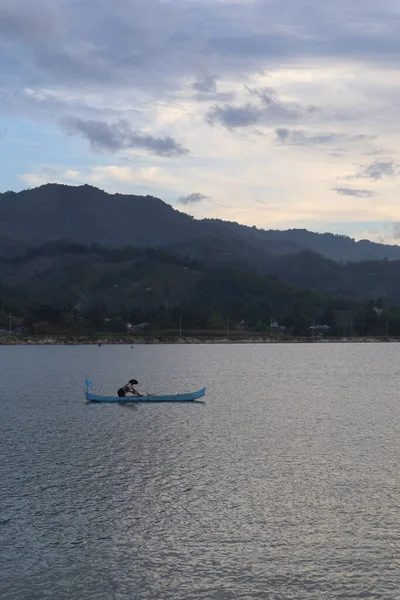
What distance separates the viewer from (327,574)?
28.4m

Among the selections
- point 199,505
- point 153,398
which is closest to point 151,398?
point 153,398

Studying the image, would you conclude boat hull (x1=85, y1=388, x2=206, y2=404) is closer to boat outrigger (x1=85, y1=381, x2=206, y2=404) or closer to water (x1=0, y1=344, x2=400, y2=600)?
boat outrigger (x1=85, y1=381, x2=206, y2=404)

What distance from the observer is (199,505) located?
38.0 meters

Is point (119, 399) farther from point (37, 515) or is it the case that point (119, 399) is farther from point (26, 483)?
point (37, 515)

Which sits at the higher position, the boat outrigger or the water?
the boat outrigger

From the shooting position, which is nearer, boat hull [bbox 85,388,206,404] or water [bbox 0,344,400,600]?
water [bbox 0,344,400,600]

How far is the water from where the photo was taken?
27812 mm

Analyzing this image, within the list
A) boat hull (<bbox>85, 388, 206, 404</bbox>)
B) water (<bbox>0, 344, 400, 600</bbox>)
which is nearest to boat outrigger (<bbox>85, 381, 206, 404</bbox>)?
boat hull (<bbox>85, 388, 206, 404</bbox>)

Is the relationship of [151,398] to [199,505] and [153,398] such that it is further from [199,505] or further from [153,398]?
[199,505]

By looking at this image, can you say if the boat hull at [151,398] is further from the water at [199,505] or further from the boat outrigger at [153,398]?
the water at [199,505]

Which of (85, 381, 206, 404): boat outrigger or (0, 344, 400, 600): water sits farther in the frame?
(85, 381, 206, 404): boat outrigger

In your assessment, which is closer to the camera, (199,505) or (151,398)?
(199,505)

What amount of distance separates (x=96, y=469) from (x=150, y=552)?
16552 millimetres

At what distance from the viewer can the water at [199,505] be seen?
27.8 meters
